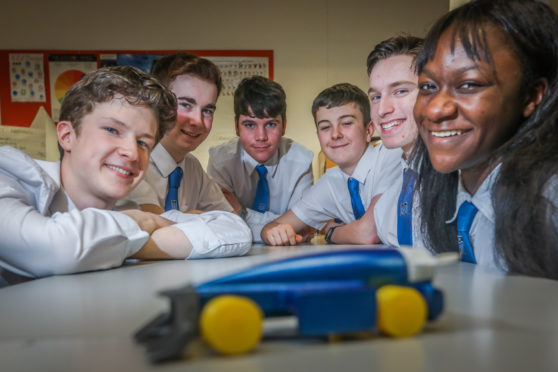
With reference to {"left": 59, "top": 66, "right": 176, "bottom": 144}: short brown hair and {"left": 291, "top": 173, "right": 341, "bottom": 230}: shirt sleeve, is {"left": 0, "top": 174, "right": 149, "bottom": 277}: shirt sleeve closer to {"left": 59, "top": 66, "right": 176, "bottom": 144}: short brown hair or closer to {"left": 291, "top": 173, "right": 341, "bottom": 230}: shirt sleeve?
{"left": 59, "top": 66, "right": 176, "bottom": 144}: short brown hair

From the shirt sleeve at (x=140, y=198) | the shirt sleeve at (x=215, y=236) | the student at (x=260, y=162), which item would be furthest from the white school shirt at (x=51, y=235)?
the student at (x=260, y=162)

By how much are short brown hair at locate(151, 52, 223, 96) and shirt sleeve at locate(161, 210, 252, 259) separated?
96 cm

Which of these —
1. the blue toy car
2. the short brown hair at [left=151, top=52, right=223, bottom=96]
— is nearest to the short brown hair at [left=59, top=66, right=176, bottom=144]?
the short brown hair at [left=151, top=52, right=223, bottom=96]

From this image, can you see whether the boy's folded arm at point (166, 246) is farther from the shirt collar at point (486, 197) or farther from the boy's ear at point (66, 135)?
the shirt collar at point (486, 197)

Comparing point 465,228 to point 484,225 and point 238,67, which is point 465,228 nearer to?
point 484,225

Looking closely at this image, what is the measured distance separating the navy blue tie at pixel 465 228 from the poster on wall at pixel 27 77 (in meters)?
3.44

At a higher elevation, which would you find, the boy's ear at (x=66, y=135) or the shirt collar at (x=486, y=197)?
the boy's ear at (x=66, y=135)

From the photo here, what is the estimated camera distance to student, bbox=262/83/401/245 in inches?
77.0

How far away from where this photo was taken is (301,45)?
12.0ft

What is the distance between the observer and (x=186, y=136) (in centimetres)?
→ 196

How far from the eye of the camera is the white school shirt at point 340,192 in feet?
6.28

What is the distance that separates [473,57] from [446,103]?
0.10 m

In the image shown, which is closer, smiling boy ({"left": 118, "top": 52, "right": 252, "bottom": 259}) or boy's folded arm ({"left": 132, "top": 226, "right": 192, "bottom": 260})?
boy's folded arm ({"left": 132, "top": 226, "right": 192, "bottom": 260})

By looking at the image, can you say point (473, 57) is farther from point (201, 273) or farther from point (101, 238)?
point (101, 238)
